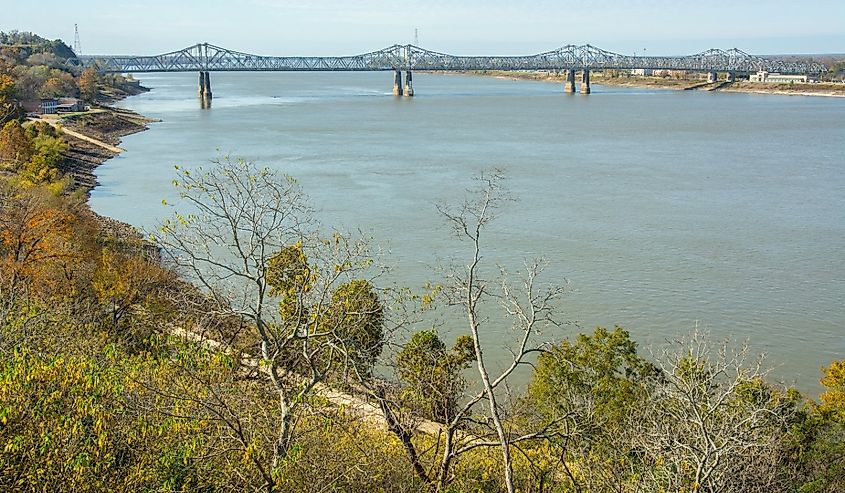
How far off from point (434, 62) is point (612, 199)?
5599cm

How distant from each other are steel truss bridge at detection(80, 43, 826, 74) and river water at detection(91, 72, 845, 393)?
89.0 ft

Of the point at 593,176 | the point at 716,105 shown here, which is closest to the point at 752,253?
the point at 593,176

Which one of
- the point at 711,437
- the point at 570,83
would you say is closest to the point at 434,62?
the point at 570,83

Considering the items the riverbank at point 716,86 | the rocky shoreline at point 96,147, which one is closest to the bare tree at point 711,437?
the rocky shoreline at point 96,147

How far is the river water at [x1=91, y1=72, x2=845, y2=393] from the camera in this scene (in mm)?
10211

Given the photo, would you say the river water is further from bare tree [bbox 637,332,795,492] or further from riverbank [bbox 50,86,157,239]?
bare tree [bbox 637,332,795,492]

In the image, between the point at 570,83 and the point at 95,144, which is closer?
the point at 95,144

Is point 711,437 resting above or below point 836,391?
above

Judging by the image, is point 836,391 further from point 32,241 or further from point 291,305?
point 32,241

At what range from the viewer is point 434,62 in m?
71.4

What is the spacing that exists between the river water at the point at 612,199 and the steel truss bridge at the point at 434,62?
27.1 metres

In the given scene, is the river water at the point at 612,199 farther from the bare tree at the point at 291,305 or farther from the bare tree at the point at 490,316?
the bare tree at the point at 291,305

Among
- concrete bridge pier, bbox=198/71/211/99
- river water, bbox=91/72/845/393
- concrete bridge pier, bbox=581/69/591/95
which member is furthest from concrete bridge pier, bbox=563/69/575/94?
concrete bridge pier, bbox=198/71/211/99

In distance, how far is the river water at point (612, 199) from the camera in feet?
33.5
